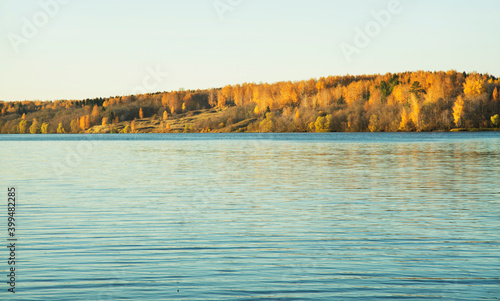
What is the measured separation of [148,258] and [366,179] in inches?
1042

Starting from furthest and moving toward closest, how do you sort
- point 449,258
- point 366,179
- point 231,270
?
point 366,179 → point 449,258 → point 231,270

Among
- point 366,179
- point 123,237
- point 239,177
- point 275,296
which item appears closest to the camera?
point 275,296

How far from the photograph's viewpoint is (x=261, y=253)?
617 inches

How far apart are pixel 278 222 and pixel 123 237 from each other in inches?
235

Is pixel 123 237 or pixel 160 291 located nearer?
pixel 160 291

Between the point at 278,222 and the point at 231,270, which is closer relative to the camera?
the point at 231,270

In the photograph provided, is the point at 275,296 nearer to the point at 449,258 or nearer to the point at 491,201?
the point at 449,258

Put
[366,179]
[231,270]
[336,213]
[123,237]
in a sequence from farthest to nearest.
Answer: [366,179], [336,213], [123,237], [231,270]

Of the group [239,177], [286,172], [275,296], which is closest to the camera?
[275,296]

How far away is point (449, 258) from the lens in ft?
48.9

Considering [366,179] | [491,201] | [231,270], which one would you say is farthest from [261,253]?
[366,179]

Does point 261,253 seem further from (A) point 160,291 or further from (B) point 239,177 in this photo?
(B) point 239,177

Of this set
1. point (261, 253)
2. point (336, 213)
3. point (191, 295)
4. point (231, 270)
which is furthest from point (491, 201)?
point (191, 295)

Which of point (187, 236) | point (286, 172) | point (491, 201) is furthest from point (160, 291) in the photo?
point (286, 172)
